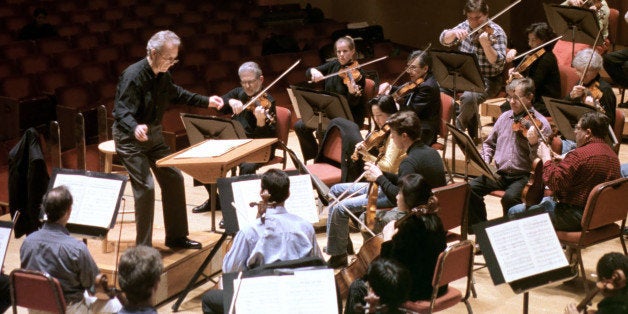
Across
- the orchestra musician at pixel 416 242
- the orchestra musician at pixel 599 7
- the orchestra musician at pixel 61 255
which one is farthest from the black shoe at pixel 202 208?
the orchestra musician at pixel 599 7

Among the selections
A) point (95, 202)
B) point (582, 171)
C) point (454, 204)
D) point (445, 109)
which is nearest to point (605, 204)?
point (582, 171)

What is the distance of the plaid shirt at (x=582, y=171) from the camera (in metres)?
5.12

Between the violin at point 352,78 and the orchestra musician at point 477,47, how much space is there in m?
0.90

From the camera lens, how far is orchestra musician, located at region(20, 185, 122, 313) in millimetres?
4156

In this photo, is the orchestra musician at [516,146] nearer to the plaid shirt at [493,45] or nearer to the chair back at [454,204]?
the chair back at [454,204]

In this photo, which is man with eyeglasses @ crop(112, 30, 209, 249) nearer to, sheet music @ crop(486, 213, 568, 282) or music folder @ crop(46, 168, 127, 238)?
music folder @ crop(46, 168, 127, 238)

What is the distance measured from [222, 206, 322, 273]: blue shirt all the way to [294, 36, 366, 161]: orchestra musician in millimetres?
3178

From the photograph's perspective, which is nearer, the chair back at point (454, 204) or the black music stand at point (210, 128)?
the chair back at point (454, 204)

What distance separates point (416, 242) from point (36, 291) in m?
1.75

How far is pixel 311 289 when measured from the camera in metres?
3.66

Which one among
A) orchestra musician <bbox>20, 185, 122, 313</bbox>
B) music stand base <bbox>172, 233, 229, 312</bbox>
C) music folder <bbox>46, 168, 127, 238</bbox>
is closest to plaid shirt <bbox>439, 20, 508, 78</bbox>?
music stand base <bbox>172, 233, 229, 312</bbox>

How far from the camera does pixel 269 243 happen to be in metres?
4.22

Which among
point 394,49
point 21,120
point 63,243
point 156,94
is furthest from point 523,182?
point 394,49

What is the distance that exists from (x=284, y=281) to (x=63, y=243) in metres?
1.18
